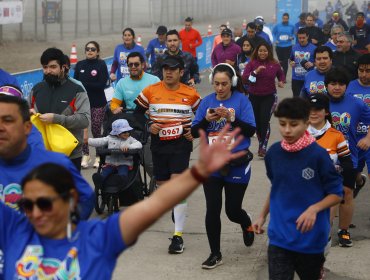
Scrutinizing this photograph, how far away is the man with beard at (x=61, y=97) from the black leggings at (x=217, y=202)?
125 centimetres

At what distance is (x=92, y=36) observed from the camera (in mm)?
37156

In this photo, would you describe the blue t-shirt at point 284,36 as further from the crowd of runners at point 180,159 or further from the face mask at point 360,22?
the crowd of runners at point 180,159

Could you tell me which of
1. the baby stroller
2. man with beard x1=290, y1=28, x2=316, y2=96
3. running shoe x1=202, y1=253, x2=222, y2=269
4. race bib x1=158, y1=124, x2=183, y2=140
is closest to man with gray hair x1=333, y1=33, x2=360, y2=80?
man with beard x1=290, y1=28, x2=316, y2=96

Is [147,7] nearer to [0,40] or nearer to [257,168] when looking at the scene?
[0,40]

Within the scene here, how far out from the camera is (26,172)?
445cm

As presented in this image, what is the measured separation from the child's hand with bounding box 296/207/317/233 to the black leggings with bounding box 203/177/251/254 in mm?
1960

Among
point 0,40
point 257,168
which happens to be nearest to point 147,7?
point 0,40

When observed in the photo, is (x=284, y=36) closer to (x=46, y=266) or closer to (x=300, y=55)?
(x=300, y=55)

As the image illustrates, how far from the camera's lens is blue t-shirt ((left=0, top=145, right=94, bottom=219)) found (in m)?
4.44

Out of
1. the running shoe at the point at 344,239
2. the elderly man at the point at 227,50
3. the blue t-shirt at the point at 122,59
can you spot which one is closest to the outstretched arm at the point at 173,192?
the running shoe at the point at 344,239

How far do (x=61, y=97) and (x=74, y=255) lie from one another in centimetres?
460

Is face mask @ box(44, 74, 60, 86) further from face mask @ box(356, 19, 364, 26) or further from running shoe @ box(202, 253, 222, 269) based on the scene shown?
face mask @ box(356, 19, 364, 26)

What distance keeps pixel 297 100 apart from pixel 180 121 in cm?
274

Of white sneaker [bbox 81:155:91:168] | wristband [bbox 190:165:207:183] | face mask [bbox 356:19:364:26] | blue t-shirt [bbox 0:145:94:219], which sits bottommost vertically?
white sneaker [bbox 81:155:91:168]
